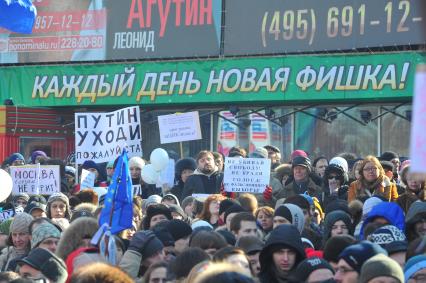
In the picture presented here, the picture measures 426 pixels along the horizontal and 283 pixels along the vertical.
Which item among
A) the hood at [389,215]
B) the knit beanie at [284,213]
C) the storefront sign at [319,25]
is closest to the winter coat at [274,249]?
the hood at [389,215]

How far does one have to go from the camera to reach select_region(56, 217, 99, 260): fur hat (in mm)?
9102

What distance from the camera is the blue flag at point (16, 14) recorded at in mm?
14719

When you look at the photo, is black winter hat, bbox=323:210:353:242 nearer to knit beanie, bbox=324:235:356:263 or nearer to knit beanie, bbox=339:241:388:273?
knit beanie, bbox=324:235:356:263

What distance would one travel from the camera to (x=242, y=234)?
10.1 meters

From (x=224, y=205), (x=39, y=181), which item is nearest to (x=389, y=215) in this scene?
(x=224, y=205)

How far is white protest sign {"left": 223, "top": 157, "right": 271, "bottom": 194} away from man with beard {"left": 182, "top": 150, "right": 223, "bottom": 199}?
345mm

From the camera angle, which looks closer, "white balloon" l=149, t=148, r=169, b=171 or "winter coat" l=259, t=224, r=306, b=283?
"winter coat" l=259, t=224, r=306, b=283

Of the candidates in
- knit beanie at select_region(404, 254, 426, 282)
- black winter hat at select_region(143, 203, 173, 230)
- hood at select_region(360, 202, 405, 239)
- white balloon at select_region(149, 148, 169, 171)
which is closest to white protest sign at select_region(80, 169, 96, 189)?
white balloon at select_region(149, 148, 169, 171)

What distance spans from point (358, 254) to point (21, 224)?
13.2ft

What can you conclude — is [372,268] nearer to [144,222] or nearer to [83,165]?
[144,222]

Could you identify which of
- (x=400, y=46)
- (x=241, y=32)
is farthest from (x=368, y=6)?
(x=241, y=32)

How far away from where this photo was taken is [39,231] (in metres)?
10.2

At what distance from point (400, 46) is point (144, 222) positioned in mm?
10081

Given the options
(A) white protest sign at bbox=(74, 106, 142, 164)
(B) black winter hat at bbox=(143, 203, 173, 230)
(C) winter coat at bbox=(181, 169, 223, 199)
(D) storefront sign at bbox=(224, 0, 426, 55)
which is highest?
(D) storefront sign at bbox=(224, 0, 426, 55)
